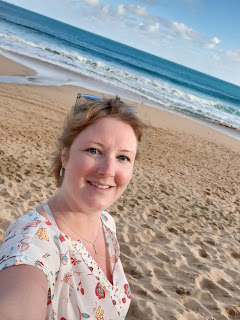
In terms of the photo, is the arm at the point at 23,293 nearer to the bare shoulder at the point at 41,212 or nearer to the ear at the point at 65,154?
the bare shoulder at the point at 41,212

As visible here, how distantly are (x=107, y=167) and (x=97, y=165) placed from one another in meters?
0.06

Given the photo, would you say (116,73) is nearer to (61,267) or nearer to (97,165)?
(97,165)

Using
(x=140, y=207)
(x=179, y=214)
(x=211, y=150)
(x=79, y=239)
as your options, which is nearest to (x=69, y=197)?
(x=79, y=239)

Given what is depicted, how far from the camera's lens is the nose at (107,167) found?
172 cm

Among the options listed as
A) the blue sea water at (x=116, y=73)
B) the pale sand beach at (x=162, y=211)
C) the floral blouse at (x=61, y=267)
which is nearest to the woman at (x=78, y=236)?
the floral blouse at (x=61, y=267)

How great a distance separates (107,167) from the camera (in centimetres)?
174

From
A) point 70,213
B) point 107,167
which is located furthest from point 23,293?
→ point 107,167

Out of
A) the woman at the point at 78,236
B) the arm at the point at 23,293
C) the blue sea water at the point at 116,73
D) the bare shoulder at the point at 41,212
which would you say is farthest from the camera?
the blue sea water at the point at 116,73

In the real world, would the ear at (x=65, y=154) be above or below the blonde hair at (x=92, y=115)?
below

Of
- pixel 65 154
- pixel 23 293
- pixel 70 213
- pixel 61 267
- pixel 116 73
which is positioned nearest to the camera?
pixel 23 293

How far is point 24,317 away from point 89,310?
19.6 inches

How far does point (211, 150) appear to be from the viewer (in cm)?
1336

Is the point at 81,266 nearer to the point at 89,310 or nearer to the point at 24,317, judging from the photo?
the point at 89,310

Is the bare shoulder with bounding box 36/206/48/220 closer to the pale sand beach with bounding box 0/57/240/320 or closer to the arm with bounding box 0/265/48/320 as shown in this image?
the arm with bounding box 0/265/48/320
